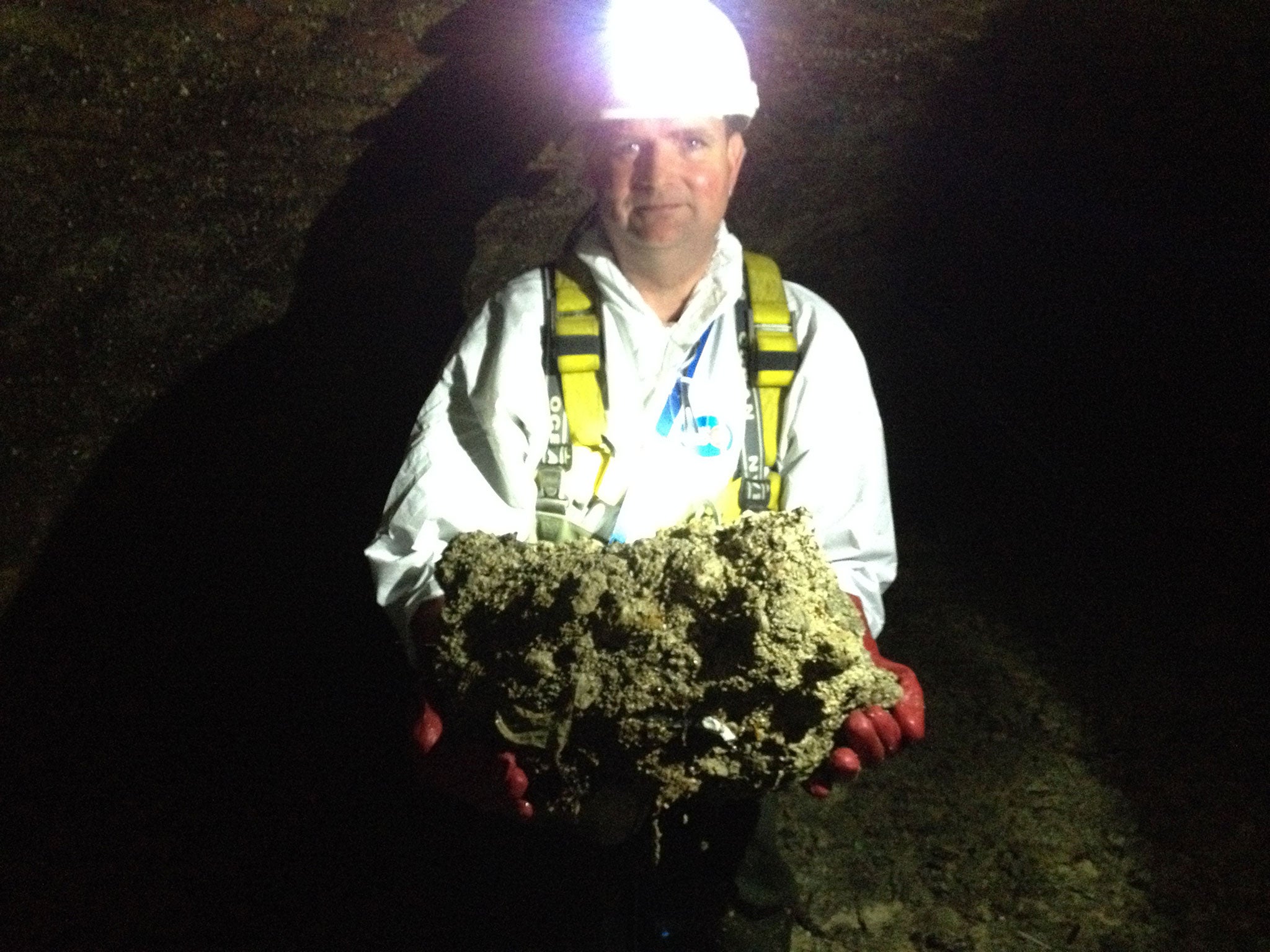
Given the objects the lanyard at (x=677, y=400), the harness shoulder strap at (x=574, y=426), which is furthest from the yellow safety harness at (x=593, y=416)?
the lanyard at (x=677, y=400)

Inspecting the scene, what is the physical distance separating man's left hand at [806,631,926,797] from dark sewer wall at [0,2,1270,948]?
124 centimetres

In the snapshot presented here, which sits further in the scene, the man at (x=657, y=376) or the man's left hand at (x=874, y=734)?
the man at (x=657, y=376)

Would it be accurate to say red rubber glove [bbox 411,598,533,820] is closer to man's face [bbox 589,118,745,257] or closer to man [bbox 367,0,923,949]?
man [bbox 367,0,923,949]

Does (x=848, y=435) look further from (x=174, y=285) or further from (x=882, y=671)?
(x=174, y=285)

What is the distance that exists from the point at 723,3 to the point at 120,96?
1357mm

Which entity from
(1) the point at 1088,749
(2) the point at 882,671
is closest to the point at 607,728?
(2) the point at 882,671

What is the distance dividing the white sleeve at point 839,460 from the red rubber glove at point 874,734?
0.78ft

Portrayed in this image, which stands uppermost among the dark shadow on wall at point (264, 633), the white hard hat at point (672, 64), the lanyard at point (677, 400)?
the white hard hat at point (672, 64)

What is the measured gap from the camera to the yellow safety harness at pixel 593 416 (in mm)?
1748

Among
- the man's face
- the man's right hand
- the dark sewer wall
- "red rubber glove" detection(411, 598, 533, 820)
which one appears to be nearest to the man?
the man's face

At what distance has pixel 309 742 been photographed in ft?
8.05

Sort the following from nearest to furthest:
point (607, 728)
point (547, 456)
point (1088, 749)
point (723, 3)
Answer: point (607, 728)
point (547, 456)
point (723, 3)
point (1088, 749)

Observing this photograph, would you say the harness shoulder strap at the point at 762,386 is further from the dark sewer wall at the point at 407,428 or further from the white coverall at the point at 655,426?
the dark sewer wall at the point at 407,428

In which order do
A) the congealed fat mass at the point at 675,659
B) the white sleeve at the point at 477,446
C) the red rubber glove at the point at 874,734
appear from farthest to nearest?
the white sleeve at the point at 477,446, the red rubber glove at the point at 874,734, the congealed fat mass at the point at 675,659
